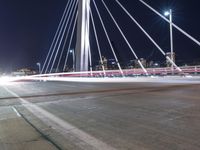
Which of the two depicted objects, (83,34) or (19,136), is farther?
(83,34)

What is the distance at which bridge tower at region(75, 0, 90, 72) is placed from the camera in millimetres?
30544

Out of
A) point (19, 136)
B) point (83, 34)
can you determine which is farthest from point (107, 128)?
point (83, 34)

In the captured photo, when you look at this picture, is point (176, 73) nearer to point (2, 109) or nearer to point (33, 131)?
point (2, 109)

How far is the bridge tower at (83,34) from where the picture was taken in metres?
30.5

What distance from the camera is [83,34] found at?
3119 centimetres

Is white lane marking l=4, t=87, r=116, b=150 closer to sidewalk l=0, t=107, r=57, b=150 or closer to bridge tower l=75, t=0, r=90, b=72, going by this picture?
sidewalk l=0, t=107, r=57, b=150

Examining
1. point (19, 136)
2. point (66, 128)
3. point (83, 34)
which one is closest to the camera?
point (19, 136)

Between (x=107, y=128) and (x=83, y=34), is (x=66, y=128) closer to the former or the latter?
(x=107, y=128)

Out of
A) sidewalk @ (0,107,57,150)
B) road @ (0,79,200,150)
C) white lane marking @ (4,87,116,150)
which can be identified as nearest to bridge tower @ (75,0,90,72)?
white lane marking @ (4,87,116,150)

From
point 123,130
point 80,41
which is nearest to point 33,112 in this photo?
point 123,130

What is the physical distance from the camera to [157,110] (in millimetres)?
8836

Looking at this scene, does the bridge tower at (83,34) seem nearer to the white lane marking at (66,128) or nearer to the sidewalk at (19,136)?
the white lane marking at (66,128)

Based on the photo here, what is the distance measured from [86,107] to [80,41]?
21293 mm

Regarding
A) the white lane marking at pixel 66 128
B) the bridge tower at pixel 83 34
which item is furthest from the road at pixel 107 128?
the bridge tower at pixel 83 34
